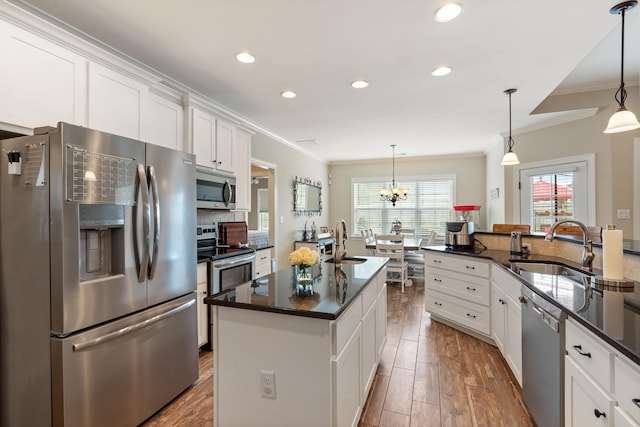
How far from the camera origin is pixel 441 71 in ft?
8.91

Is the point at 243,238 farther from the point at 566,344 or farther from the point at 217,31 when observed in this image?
the point at 566,344

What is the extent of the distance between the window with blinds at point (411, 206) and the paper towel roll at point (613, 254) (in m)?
5.28

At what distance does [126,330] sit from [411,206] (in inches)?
254

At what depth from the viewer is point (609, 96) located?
11.5 feet

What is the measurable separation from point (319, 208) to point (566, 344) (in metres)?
5.72

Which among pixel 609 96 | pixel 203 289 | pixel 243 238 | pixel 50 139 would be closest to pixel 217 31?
pixel 50 139

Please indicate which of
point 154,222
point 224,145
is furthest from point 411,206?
point 154,222

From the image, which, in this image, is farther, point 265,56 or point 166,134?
point 166,134

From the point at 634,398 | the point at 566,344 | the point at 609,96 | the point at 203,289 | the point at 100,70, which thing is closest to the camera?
the point at 634,398

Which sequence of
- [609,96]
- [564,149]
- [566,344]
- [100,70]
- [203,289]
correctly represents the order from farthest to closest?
1. [564,149]
2. [609,96]
3. [203,289]
4. [100,70]
5. [566,344]

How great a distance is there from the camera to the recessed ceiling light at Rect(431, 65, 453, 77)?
2662 millimetres

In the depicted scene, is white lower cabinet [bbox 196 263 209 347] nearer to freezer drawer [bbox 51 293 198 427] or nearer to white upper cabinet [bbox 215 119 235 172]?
freezer drawer [bbox 51 293 198 427]

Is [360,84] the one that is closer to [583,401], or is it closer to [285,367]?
[285,367]

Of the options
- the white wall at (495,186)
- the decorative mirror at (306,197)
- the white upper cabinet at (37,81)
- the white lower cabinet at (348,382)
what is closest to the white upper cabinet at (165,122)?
the white upper cabinet at (37,81)
